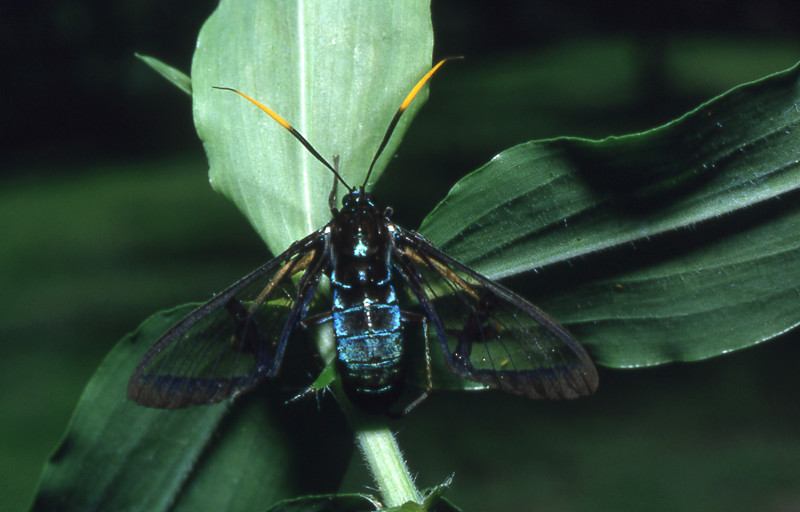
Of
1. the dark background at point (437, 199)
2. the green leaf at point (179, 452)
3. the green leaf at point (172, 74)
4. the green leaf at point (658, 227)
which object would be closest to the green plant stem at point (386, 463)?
the green leaf at point (179, 452)

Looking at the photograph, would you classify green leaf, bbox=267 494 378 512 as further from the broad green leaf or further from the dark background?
the dark background

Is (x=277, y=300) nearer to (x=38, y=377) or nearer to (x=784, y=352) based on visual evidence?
(x=38, y=377)

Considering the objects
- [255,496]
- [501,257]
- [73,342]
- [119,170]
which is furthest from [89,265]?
[501,257]

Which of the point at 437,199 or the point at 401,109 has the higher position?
the point at 437,199

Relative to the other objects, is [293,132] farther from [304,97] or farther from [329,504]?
[329,504]

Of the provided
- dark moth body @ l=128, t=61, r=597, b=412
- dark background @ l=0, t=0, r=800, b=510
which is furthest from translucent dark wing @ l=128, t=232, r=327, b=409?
dark background @ l=0, t=0, r=800, b=510

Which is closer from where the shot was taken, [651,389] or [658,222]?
[658,222]

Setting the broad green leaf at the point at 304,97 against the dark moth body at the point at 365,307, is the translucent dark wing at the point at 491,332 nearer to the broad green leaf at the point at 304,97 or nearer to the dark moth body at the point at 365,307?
the dark moth body at the point at 365,307

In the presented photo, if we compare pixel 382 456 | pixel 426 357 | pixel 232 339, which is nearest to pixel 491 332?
pixel 426 357
